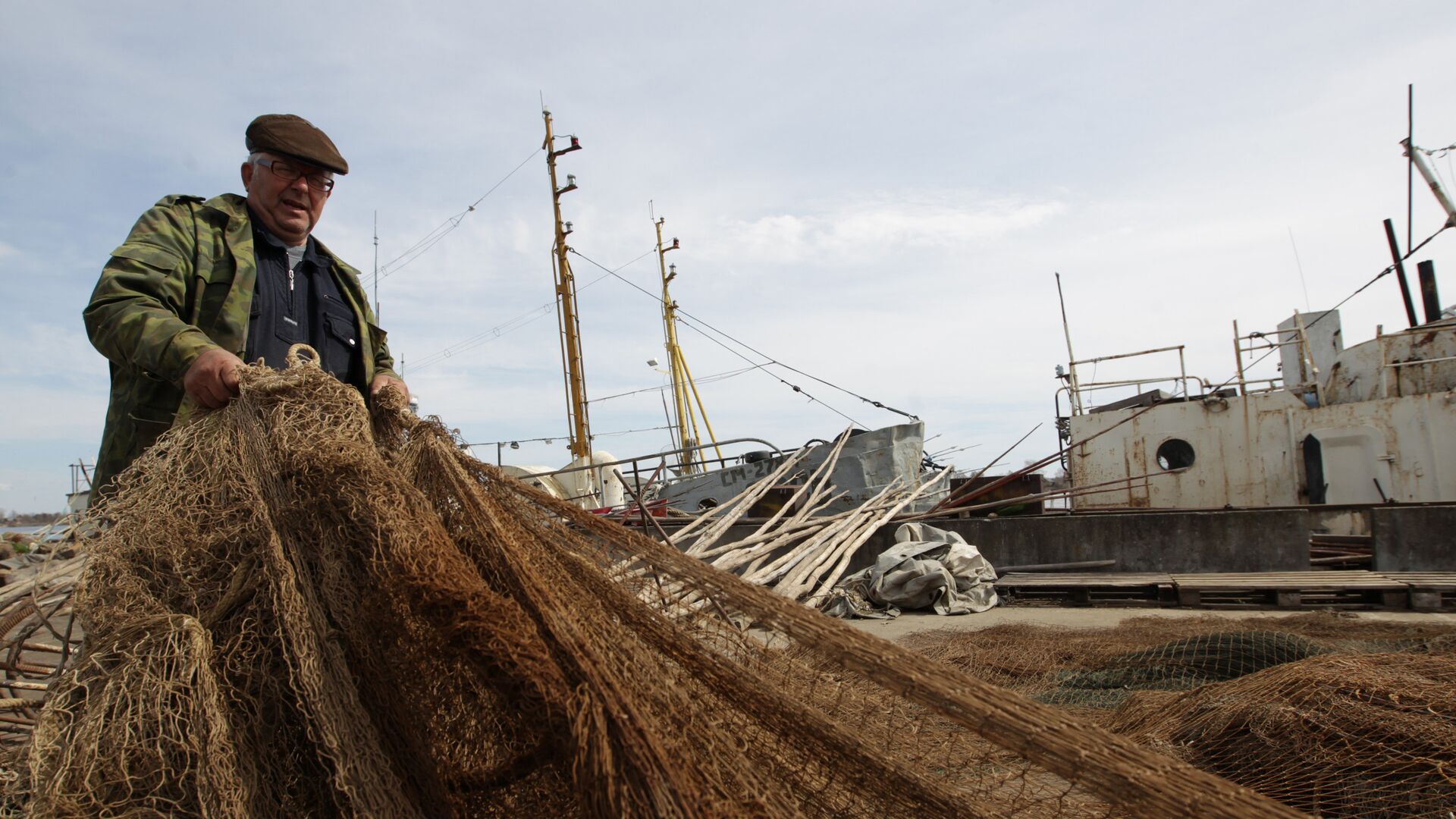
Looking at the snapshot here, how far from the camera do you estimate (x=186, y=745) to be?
1.49 m

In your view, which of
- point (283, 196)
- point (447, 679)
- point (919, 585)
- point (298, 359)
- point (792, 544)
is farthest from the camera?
point (792, 544)

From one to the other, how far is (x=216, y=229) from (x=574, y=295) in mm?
20698

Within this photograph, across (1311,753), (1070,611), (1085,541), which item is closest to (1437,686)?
(1311,753)

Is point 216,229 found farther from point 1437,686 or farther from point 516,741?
point 1437,686

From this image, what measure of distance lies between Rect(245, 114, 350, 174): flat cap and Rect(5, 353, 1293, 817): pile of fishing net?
68 centimetres

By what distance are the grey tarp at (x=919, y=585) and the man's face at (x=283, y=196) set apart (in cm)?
576

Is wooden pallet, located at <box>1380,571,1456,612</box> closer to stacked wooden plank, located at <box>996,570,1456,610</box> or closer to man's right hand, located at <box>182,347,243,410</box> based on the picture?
stacked wooden plank, located at <box>996,570,1456,610</box>

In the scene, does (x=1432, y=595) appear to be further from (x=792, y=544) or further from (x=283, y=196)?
(x=283, y=196)

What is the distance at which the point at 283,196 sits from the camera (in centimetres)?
246

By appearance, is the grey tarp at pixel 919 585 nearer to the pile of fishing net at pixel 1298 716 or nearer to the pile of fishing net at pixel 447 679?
the pile of fishing net at pixel 1298 716

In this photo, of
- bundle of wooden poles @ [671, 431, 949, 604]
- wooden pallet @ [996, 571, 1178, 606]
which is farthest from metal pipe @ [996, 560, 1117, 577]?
bundle of wooden poles @ [671, 431, 949, 604]

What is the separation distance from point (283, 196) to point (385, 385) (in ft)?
2.15

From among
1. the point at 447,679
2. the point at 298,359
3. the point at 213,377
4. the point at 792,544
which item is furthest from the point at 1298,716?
the point at 792,544

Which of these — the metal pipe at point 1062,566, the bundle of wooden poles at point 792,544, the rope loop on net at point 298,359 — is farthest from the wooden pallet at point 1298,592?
the rope loop on net at point 298,359
